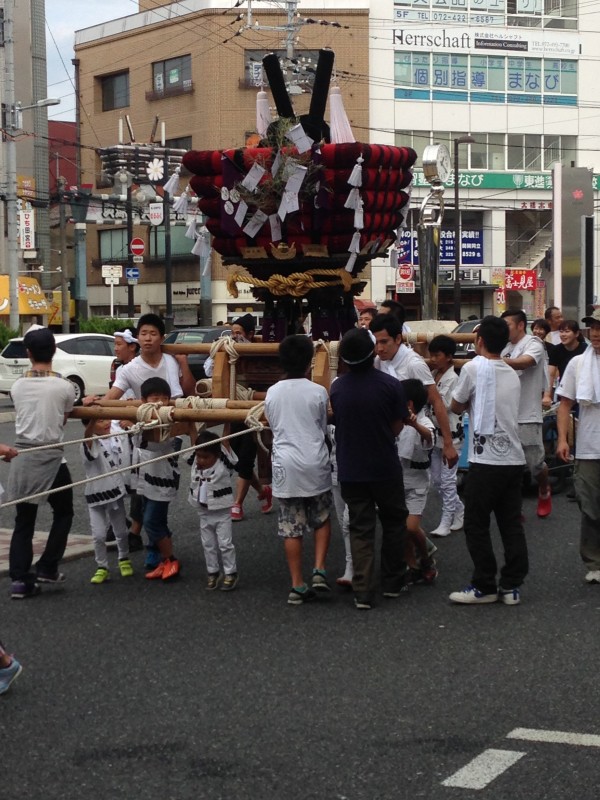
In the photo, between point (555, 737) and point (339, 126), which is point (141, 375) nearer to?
point (339, 126)

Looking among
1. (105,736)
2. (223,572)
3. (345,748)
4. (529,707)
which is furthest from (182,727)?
(223,572)

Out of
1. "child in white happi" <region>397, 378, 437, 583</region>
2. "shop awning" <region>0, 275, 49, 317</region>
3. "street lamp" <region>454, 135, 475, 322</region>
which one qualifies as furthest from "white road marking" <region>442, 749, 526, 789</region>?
"shop awning" <region>0, 275, 49, 317</region>

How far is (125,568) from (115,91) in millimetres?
51111

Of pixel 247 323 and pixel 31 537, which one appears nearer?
pixel 31 537

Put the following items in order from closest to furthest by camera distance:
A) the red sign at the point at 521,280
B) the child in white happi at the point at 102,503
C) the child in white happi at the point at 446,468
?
the child in white happi at the point at 102,503, the child in white happi at the point at 446,468, the red sign at the point at 521,280

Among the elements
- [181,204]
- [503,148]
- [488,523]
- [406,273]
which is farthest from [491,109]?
[488,523]

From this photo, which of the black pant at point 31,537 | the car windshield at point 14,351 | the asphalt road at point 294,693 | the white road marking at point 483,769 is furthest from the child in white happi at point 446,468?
the car windshield at point 14,351

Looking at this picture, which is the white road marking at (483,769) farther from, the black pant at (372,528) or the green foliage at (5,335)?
the green foliage at (5,335)

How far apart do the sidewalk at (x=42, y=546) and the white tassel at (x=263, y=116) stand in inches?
145

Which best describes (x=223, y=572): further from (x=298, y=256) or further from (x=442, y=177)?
(x=442, y=177)

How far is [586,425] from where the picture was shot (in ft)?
28.5

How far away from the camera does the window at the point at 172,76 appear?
53.0 metres

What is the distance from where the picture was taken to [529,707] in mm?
5906

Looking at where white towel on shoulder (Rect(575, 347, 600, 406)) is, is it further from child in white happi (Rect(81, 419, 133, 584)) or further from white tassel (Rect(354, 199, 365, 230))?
child in white happi (Rect(81, 419, 133, 584))
